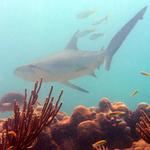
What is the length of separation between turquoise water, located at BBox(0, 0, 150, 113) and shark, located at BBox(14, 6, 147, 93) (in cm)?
7682

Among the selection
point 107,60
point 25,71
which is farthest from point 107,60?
point 25,71

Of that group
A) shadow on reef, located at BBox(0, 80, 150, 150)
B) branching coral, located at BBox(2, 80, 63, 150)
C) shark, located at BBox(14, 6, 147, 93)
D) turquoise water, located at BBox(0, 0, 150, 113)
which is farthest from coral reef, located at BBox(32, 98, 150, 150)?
turquoise water, located at BBox(0, 0, 150, 113)

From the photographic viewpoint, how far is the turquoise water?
3910 inches

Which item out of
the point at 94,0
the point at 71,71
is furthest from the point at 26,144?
the point at 94,0

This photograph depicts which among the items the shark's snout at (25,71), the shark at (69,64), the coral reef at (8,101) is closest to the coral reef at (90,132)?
the coral reef at (8,101)

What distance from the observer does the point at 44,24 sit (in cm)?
12100

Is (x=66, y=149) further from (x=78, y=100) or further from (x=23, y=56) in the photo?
(x=23, y=56)

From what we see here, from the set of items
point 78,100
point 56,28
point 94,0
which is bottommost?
point 78,100

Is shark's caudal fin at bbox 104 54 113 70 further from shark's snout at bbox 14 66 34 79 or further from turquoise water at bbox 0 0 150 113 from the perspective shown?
turquoise water at bbox 0 0 150 113

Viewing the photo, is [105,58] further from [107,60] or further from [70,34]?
[70,34]

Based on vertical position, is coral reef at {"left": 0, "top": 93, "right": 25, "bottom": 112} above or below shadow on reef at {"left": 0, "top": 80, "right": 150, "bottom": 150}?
below

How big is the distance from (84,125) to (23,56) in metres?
95.8

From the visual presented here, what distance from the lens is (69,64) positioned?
1205 cm

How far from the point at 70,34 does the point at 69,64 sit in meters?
100.0
